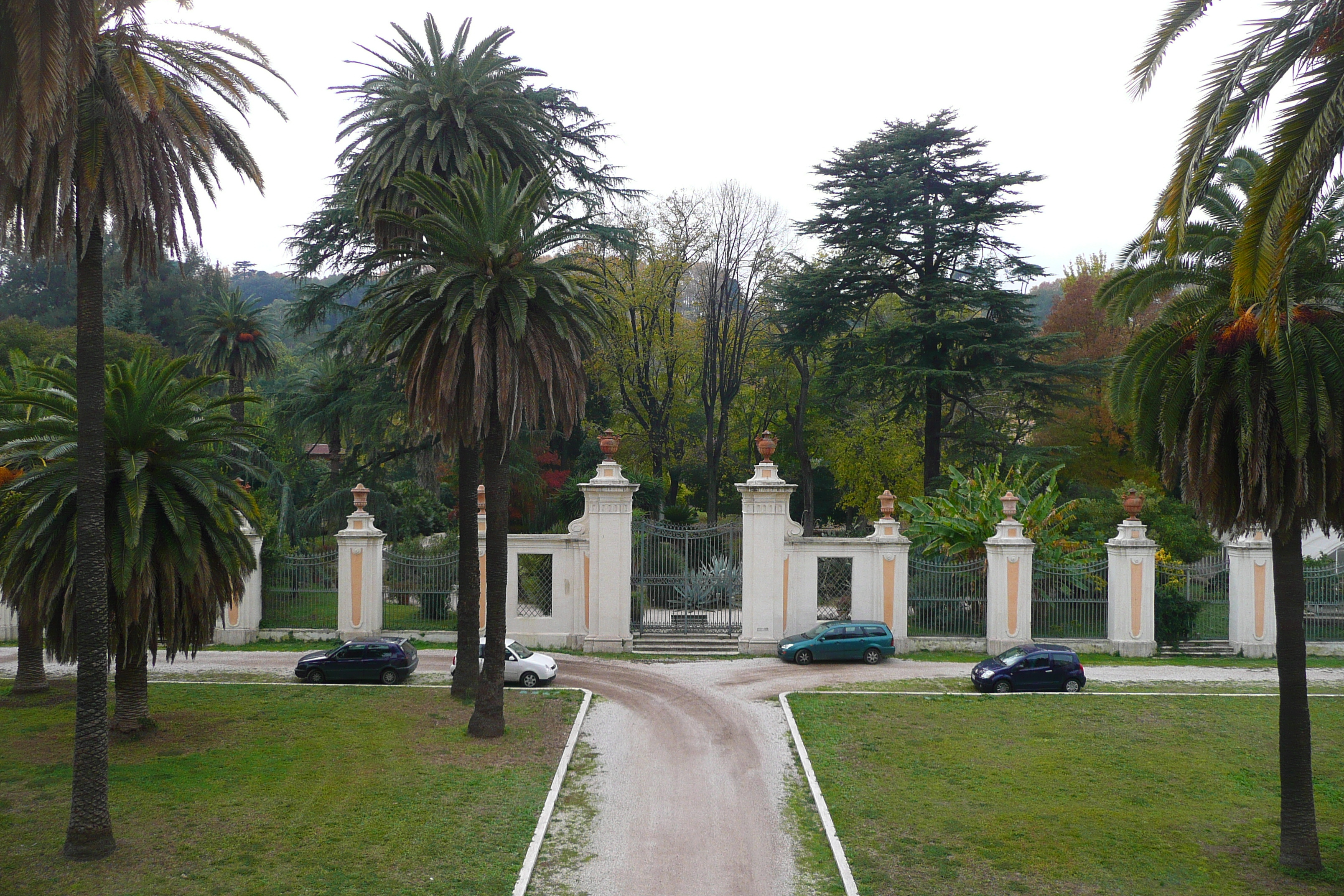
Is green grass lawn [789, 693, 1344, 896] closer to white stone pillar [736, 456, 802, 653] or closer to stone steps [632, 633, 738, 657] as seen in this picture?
white stone pillar [736, 456, 802, 653]

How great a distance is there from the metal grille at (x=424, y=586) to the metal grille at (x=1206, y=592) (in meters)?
21.5

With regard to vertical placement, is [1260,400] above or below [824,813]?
above

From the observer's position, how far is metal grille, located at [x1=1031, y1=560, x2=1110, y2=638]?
28.0m

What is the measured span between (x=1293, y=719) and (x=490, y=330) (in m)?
13.9

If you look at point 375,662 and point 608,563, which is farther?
point 608,563

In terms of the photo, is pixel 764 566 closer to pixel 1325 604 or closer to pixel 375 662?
pixel 375 662

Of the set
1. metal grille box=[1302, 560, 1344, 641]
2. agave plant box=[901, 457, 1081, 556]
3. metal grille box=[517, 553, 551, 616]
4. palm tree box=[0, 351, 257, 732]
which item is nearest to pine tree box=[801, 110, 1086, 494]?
agave plant box=[901, 457, 1081, 556]

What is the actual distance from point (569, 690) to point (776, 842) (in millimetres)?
9279

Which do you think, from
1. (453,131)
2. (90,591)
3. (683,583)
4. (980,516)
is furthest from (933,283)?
(90,591)

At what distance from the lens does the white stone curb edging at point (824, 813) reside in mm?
11422

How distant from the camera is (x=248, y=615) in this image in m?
27.8

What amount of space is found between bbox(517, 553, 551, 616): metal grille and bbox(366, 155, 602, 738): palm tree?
9346 millimetres

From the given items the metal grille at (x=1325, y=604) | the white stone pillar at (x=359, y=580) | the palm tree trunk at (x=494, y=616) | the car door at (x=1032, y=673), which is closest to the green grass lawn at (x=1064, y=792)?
the car door at (x=1032, y=673)

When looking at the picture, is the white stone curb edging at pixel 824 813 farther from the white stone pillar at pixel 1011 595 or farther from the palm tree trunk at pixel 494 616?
the white stone pillar at pixel 1011 595
